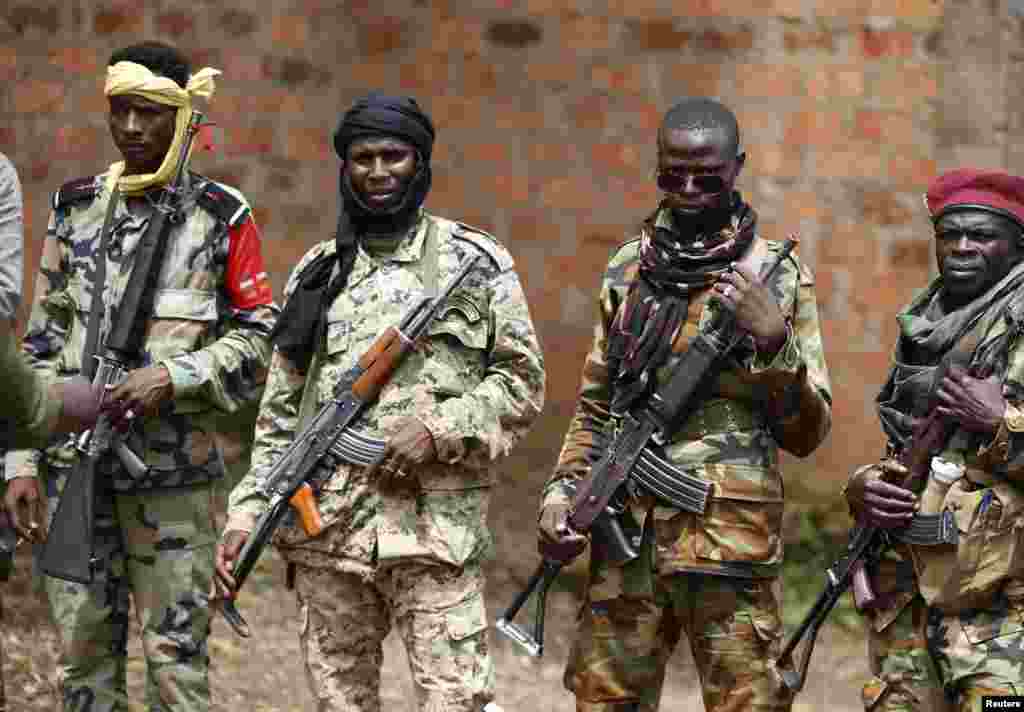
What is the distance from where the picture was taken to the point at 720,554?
5652 millimetres

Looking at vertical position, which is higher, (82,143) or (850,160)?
(850,160)

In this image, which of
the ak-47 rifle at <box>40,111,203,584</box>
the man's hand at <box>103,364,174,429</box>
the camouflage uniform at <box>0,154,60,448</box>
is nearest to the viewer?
the camouflage uniform at <box>0,154,60,448</box>

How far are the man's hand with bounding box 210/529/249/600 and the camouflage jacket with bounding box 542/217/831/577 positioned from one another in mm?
1181

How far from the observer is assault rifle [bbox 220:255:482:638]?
5918 millimetres

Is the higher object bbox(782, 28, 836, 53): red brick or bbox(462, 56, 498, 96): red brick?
bbox(782, 28, 836, 53): red brick

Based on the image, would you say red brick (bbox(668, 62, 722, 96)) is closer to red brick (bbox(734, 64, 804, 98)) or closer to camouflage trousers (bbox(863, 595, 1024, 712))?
red brick (bbox(734, 64, 804, 98))

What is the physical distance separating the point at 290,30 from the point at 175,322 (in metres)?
4.16

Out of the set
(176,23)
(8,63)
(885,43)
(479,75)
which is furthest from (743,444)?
(8,63)

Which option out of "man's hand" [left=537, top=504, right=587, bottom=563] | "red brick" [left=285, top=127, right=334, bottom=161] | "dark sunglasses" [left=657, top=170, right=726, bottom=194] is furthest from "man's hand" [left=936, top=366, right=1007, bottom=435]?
"red brick" [left=285, top=127, right=334, bottom=161]

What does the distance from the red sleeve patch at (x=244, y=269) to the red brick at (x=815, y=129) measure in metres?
3.72

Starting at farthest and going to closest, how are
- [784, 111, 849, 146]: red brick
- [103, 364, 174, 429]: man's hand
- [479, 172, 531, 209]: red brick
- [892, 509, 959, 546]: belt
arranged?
1. [479, 172, 531, 209]: red brick
2. [784, 111, 849, 146]: red brick
3. [103, 364, 174, 429]: man's hand
4. [892, 509, 959, 546]: belt

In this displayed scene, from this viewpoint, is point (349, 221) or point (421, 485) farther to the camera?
point (349, 221)

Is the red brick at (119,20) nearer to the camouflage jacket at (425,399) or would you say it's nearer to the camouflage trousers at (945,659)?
the camouflage jacket at (425,399)

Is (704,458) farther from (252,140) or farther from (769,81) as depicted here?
(252,140)
